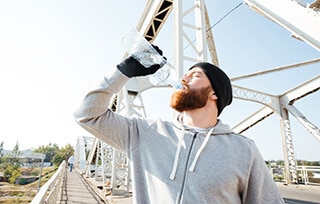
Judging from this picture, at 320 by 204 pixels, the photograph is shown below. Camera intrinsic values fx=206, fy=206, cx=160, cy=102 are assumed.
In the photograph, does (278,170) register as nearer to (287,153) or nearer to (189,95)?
(287,153)

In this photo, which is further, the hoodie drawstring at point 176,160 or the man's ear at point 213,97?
the man's ear at point 213,97

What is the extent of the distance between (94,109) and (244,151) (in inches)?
32.1

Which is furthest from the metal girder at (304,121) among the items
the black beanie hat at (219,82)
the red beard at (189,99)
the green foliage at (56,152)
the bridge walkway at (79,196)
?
the green foliage at (56,152)

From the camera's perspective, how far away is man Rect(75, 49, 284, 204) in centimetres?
99

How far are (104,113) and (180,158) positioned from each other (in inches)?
18.9

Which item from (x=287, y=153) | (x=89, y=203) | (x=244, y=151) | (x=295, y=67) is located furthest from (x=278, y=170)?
(x=244, y=151)

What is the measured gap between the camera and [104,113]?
3.76 feet

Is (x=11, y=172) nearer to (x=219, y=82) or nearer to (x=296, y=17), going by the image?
(x=219, y=82)

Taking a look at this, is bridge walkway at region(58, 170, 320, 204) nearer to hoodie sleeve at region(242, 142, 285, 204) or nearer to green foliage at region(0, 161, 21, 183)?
hoodie sleeve at region(242, 142, 285, 204)

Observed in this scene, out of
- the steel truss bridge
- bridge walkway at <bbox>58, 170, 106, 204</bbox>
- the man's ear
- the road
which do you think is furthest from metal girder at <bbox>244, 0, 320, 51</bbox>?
bridge walkway at <bbox>58, 170, 106, 204</bbox>

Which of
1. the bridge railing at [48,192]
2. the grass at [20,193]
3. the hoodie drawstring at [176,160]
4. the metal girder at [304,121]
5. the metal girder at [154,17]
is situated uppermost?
the metal girder at [154,17]

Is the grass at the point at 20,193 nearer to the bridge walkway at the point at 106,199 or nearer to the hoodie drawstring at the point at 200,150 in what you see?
the bridge walkway at the point at 106,199

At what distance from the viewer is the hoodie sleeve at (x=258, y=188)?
102 cm

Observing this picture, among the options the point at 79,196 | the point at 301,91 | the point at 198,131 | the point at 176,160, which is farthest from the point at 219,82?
the point at 301,91
